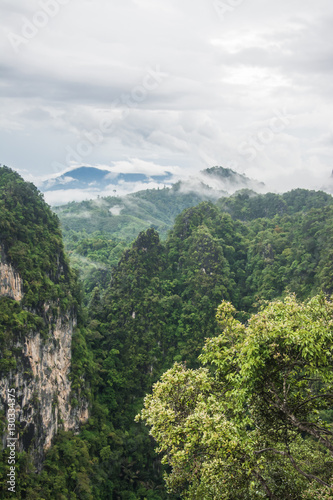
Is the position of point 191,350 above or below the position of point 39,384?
above

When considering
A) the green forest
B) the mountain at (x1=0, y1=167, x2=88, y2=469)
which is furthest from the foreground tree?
the mountain at (x1=0, y1=167, x2=88, y2=469)

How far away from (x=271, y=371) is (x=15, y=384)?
22427mm

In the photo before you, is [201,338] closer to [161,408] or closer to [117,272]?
[117,272]

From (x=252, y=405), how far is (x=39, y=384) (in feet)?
76.8

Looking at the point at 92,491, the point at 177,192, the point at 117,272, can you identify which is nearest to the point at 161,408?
the point at 92,491

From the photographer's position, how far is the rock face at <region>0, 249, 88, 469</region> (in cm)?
2472

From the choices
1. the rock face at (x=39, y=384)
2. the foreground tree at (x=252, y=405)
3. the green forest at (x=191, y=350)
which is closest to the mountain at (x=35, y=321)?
the rock face at (x=39, y=384)

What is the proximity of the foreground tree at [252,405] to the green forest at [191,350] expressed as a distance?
3 cm

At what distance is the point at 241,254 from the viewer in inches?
2076
